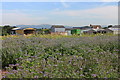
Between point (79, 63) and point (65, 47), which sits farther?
point (65, 47)

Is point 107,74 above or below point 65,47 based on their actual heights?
below

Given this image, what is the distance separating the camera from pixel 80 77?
255 cm

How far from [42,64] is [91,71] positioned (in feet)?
3.38

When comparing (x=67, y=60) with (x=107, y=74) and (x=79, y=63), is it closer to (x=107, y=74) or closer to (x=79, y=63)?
(x=79, y=63)

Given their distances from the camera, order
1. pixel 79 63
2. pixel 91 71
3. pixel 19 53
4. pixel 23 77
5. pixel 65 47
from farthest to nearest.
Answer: pixel 65 47
pixel 19 53
pixel 79 63
pixel 91 71
pixel 23 77

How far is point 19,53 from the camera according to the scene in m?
3.89

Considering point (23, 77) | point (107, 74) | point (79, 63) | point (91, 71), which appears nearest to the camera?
point (23, 77)

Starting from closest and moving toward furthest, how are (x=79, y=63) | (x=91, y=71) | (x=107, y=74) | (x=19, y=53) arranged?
(x=107, y=74) → (x=91, y=71) → (x=79, y=63) → (x=19, y=53)

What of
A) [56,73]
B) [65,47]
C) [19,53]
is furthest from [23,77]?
[65,47]

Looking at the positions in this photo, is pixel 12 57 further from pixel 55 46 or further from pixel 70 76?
pixel 70 76

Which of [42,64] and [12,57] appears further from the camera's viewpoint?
[12,57]

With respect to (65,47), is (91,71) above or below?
below

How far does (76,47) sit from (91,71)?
6.64 ft

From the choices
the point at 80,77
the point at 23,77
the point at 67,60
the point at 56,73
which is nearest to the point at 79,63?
the point at 67,60
